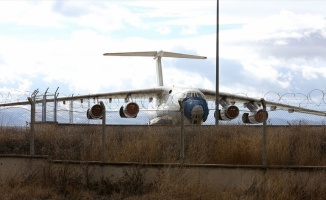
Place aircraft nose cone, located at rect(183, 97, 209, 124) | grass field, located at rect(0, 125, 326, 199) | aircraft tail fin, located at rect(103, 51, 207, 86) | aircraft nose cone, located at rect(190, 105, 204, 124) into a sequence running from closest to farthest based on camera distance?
grass field, located at rect(0, 125, 326, 199)
aircraft nose cone, located at rect(190, 105, 204, 124)
aircraft nose cone, located at rect(183, 97, 209, 124)
aircraft tail fin, located at rect(103, 51, 207, 86)

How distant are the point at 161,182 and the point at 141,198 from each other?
66 centimetres

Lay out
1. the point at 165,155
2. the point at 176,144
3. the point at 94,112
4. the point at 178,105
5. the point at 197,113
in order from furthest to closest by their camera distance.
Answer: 1. the point at 178,105
2. the point at 197,113
3. the point at 94,112
4. the point at 176,144
5. the point at 165,155

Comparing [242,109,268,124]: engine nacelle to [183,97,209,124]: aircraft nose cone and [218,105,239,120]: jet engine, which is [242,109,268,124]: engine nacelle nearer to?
[218,105,239,120]: jet engine

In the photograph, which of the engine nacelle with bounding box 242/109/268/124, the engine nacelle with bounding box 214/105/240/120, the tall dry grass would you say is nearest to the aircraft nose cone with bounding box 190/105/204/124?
the engine nacelle with bounding box 214/105/240/120

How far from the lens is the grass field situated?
12.1m

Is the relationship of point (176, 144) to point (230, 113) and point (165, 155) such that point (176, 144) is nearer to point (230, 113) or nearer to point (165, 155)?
point (165, 155)

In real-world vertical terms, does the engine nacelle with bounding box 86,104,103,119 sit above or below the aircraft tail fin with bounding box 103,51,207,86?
below

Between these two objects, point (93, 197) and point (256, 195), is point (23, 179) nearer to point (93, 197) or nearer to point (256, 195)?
point (93, 197)

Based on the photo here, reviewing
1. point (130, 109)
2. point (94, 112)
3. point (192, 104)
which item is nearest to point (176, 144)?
point (94, 112)

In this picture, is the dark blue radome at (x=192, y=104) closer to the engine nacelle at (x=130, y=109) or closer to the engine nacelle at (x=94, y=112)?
the engine nacelle at (x=130, y=109)

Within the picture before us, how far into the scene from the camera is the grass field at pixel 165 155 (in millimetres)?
12090

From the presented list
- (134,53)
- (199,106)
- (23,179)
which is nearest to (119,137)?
(23,179)

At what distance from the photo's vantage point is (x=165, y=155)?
15.1 meters

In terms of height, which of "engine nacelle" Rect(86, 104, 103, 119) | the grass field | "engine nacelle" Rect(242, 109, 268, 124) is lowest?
the grass field
